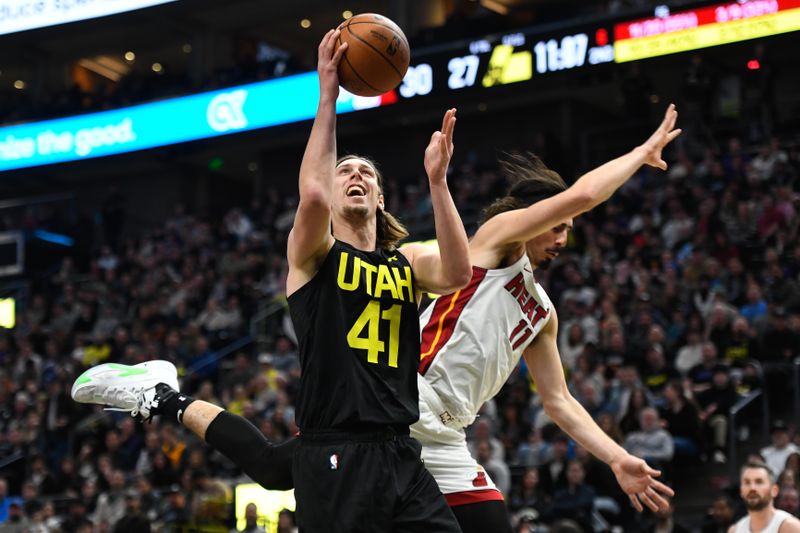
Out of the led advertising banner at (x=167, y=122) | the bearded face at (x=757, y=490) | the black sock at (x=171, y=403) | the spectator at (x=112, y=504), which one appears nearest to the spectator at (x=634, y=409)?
the bearded face at (x=757, y=490)

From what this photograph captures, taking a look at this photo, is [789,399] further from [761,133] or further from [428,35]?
[428,35]

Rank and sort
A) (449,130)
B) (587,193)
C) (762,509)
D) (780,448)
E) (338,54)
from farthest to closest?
(780,448)
(762,509)
(587,193)
(338,54)
(449,130)

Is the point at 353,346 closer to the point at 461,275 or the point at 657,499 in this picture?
the point at 461,275

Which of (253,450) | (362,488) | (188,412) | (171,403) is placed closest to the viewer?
(362,488)

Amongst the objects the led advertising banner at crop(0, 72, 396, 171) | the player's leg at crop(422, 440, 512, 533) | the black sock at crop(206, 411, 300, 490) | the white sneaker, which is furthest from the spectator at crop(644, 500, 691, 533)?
the led advertising banner at crop(0, 72, 396, 171)

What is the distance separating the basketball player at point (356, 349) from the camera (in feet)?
15.2

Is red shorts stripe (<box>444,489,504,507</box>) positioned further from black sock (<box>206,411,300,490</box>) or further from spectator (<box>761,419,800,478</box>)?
spectator (<box>761,419,800,478</box>)

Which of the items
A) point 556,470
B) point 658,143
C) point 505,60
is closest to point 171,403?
point 658,143

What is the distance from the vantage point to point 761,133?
19281 millimetres

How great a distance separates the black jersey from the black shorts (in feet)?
0.26

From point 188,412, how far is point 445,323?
134 cm

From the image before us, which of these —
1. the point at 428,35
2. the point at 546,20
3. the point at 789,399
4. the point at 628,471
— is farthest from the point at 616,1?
the point at 628,471

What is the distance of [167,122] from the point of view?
2380 centimetres

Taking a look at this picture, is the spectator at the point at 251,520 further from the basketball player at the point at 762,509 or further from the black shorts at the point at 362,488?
the black shorts at the point at 362,488
